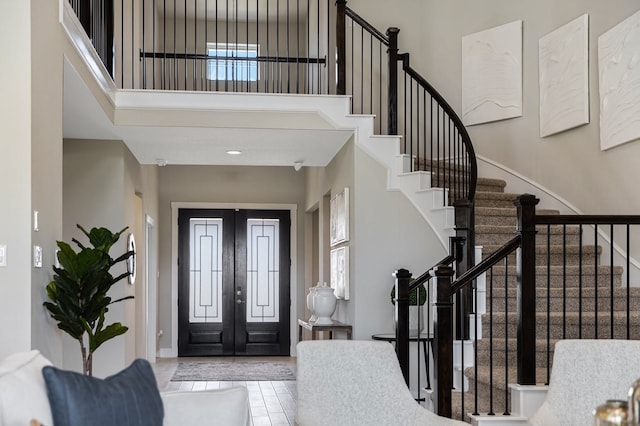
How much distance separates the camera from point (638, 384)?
1.75 metres

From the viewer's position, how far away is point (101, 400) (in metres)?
2.28

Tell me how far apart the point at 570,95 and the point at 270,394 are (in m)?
3.87

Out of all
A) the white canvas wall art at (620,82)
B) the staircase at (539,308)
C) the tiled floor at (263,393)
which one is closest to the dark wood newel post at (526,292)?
the staircase at (539,308)

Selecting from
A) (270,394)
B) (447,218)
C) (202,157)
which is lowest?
(270,394)

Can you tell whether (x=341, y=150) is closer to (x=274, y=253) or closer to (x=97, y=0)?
(x=97, y=0)

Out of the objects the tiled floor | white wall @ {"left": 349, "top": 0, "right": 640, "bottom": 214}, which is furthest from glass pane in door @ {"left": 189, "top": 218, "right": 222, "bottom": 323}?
white wall @ {"left": 349, "top": 0, "right": 640, "bottom": 214}

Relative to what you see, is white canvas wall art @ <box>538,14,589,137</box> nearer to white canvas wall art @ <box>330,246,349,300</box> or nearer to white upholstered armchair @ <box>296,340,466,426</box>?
white canvas wall art @ <box>330,246,349,300</box>

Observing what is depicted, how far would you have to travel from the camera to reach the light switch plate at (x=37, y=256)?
4.02 m

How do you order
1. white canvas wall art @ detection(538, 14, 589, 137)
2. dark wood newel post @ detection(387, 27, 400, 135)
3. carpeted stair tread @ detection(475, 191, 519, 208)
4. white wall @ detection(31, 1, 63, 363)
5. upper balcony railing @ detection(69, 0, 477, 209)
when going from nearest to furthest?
white wall @ detection(31, 1, 63, 363), white canvas wall art @ detection(538, 14, 589, 137), upper balcony railing @ detection(69, 0, 477, 209), dark wood newel post @ detection(387, 27, 400, 135), carpeted stair tread @ detection(475, 191, 519, 208)

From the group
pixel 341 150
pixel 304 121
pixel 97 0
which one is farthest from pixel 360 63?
pixel 97 0

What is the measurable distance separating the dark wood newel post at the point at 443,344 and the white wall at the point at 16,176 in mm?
2136

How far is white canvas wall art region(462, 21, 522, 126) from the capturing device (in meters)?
7.83

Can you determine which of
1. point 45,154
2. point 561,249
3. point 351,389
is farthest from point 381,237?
point 351,389

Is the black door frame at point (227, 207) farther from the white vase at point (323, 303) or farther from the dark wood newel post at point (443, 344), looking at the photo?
the dark wood newel post at point (443, 344)
